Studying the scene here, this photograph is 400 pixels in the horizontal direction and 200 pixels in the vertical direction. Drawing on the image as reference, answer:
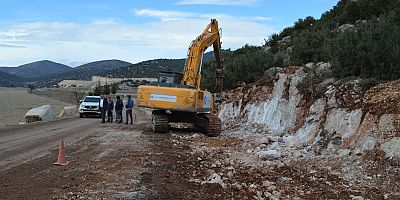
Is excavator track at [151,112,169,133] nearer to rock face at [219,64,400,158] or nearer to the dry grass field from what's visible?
rock face at [219,64,400,158]

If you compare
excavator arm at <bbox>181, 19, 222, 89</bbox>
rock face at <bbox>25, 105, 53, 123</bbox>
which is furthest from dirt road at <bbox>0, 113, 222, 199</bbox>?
rock face at <bbox>25, 105, 53, 123</bbox>

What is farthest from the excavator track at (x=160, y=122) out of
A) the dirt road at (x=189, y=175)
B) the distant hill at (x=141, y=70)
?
the distant hill at (x=141, y=70)

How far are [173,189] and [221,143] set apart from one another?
7468 mm

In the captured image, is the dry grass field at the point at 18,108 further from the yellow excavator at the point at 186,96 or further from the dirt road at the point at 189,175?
the dirt road at the point at 189,175

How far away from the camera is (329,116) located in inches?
529

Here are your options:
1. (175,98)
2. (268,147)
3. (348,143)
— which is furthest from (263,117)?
(348,143)

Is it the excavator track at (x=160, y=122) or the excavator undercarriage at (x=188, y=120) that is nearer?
the excavator undercarriage at (x=188, y=120)

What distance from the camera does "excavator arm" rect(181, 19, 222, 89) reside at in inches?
819

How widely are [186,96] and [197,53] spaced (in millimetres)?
3118

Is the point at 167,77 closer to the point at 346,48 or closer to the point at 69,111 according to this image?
the point at 346,48

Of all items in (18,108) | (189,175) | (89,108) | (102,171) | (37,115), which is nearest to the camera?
(189,175)

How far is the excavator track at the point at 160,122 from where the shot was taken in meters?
19.6

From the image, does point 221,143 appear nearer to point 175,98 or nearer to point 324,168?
point 175,98

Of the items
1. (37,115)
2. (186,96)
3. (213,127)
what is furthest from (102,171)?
(37,115)
